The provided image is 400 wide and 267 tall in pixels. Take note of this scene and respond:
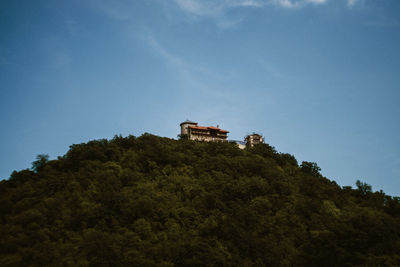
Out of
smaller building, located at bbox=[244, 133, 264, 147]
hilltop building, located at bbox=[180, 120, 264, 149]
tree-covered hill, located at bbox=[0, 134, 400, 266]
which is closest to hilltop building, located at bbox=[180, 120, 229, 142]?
hilltop building, located at bbox=[180, 120, 264, 149]

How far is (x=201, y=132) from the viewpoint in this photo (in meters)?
79.9

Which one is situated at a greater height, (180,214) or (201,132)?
(201,132)

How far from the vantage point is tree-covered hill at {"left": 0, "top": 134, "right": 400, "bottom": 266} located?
102 feet

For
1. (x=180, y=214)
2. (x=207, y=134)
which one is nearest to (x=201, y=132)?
(x=207, y=134)

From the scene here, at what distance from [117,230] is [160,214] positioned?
5.17 meters

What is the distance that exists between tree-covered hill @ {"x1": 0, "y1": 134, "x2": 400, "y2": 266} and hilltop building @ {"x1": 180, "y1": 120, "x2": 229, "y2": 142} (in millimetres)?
22288

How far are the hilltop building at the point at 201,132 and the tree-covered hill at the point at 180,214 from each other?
877 inches

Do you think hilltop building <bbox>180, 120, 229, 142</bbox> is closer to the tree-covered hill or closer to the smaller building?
the smaller building

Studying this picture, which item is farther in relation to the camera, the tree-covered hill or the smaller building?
the smaller building

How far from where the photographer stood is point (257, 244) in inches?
1387

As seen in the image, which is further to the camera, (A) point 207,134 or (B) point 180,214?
(A) point 207,134

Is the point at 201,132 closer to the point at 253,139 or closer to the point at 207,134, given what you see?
the point at 207,134

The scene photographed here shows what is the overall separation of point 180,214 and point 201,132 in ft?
135

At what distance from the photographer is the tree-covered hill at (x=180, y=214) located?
3095cm
